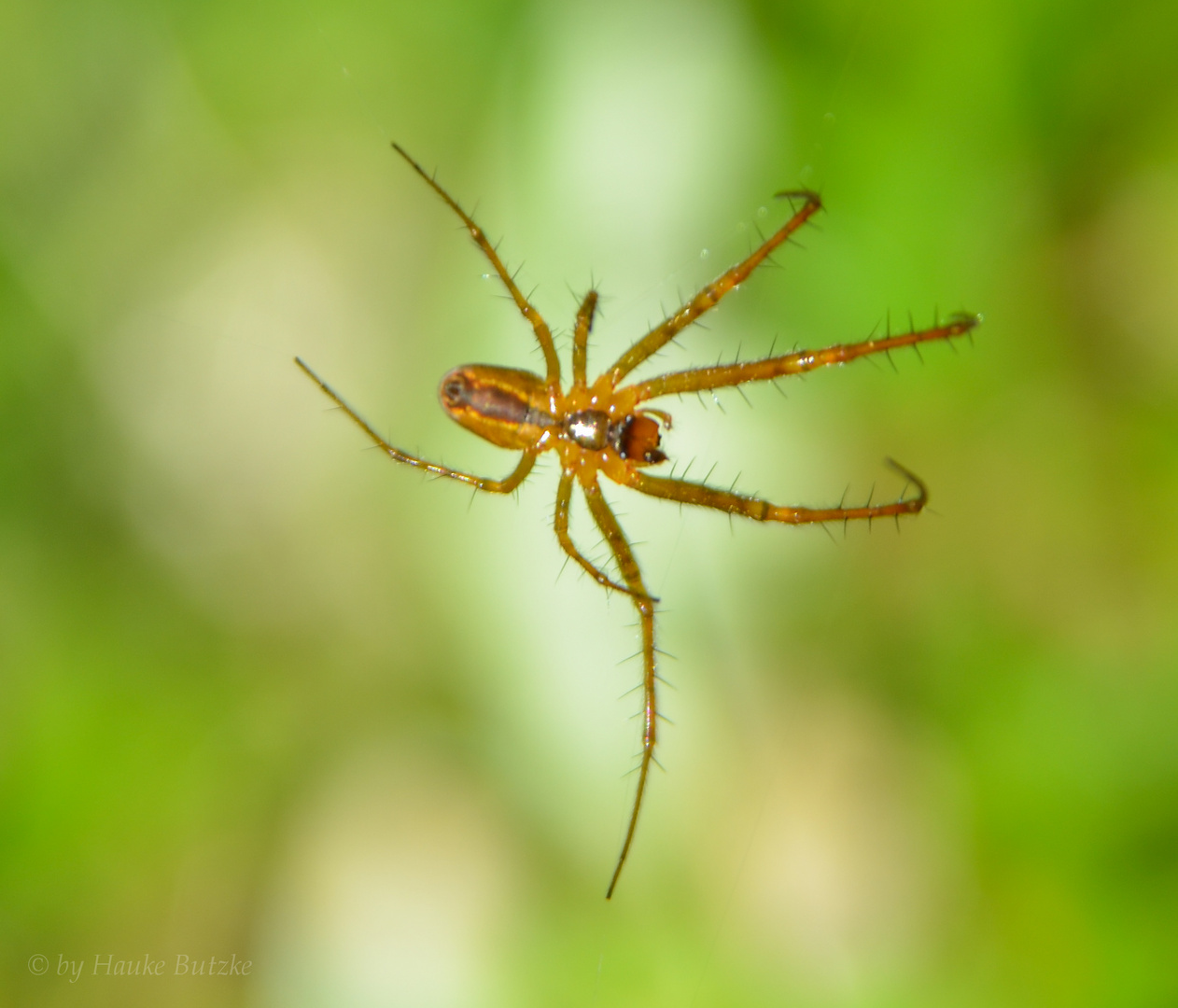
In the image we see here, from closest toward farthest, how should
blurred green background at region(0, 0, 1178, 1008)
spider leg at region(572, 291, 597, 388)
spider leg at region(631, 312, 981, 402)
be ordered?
spider leg at region(631, 312, 981, 402), spider leg at region(572, 291, 597, 388), blurred green background at region(0, 0, 1178, 1008)

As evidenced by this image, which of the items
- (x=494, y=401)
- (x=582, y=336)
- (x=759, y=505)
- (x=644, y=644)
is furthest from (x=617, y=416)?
Answer: (x=644, y=644)

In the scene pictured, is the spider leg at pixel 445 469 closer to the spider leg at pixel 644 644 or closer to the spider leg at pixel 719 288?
the spider leg at pixel 644 644

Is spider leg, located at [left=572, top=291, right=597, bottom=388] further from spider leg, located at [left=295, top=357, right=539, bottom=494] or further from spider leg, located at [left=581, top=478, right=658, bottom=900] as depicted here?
spider leg, located at [left=581, top=478, right=658, bottom=900]

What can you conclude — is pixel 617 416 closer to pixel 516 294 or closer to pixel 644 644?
pixel 516 294

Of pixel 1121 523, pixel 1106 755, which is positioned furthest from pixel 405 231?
pixel 1106 755

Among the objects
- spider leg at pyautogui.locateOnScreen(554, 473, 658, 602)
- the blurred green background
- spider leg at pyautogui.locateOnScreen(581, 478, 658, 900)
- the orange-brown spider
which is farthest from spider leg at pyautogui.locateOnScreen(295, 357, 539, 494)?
the blurred green background

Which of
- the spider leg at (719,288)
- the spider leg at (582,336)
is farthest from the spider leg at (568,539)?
the spider leg at (719,288)
